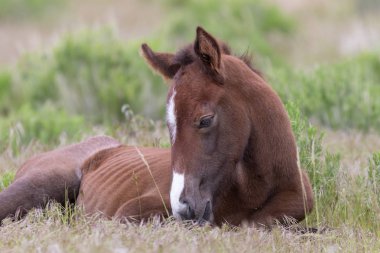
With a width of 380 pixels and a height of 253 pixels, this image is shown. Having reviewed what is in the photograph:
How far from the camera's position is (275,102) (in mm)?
6840

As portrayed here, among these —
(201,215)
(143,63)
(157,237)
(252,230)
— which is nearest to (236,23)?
(143,63)

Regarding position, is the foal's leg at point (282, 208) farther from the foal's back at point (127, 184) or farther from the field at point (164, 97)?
the foal's back at point (127, 184)

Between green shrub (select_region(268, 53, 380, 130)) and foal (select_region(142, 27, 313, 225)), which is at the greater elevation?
foal (select_region(142, 27, 313, 225))

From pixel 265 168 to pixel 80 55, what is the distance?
902cm

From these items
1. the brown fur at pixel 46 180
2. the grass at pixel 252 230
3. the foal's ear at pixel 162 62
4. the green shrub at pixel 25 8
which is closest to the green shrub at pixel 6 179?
the grass at pixel 252 230

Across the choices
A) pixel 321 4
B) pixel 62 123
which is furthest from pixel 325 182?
pixel 321 4

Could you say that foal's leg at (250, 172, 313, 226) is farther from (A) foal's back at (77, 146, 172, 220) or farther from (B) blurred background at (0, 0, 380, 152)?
(B) blurred background at (0, 0, 380, 152)

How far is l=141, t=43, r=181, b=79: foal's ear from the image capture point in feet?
22.7

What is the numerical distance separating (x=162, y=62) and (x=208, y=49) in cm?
51

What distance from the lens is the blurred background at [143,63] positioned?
12.0m

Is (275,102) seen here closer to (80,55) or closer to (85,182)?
(85,182)

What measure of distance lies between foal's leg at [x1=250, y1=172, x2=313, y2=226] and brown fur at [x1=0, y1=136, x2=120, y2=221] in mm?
1651

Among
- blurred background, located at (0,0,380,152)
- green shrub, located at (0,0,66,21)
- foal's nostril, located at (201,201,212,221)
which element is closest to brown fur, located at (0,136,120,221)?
→ blurred background, located at (0,0,380,152)

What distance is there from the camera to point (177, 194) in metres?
6.28
